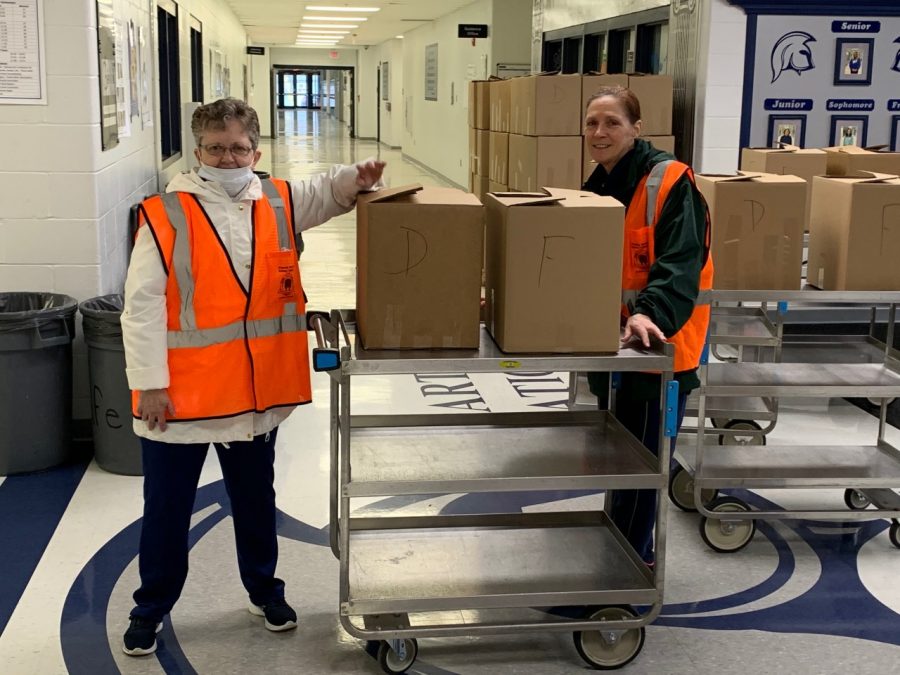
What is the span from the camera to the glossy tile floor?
9.04ft

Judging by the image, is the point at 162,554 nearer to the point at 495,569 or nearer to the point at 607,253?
the point at 495,569

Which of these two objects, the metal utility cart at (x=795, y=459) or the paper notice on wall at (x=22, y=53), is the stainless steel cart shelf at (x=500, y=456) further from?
the paper notice on wall at (x=22, y=53)

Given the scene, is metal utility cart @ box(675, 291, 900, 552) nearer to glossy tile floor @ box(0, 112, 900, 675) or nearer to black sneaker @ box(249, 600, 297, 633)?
glossy tile floor @ box(0, 112, 900, 675)

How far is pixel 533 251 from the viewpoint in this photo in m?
2.43

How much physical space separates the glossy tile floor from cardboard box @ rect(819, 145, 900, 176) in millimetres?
1442

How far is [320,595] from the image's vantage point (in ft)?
10.2

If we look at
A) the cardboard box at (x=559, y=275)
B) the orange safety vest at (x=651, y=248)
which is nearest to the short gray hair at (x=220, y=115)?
the cardboard box at (x=559, y=275)

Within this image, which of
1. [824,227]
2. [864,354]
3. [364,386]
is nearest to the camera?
[824,227]

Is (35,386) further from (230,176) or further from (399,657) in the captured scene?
(399,657)

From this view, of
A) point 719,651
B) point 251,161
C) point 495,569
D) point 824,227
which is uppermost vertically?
point 251,161

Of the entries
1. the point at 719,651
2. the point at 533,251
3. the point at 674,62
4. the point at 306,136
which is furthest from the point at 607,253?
the point at 306,136

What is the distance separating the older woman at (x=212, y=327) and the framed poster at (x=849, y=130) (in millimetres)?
3826

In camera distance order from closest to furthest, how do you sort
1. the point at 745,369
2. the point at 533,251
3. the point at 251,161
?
the point at 533,251 → the point at 251,161 → the point at 745,369

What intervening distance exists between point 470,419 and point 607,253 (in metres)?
0.78
